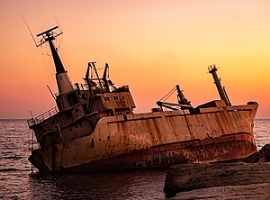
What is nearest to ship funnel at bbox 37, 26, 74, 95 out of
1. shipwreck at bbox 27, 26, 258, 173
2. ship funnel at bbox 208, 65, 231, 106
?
shipwreck at bbox 27, 26, 258, 173

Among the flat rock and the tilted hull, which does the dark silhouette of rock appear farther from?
the tilted hull

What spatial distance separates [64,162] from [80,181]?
335 cm

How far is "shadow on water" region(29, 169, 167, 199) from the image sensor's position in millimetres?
19525

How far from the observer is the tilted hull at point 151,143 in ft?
83.9

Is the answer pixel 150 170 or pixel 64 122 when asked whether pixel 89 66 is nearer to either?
pixel 64 122

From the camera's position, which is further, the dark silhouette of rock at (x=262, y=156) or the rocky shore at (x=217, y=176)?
the dark silhouette of rock at (x=262, y=156)

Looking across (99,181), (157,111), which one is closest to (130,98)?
(157,111)

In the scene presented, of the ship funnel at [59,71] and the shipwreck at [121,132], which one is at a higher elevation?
the ship funnel at [59,71]

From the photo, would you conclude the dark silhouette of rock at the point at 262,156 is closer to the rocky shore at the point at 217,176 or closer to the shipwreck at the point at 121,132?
the rocky shore at the point at 217,176

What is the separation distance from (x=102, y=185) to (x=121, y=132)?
4.85 m

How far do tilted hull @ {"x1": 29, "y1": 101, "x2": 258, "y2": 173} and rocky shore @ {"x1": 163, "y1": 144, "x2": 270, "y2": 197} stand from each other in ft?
28.9

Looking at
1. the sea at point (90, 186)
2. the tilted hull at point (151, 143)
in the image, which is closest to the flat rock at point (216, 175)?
the sea at point (90, 186)

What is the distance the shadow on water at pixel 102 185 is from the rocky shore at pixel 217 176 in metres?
2.11

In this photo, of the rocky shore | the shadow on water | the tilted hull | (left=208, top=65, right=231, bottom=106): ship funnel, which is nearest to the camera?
the rocky shore
